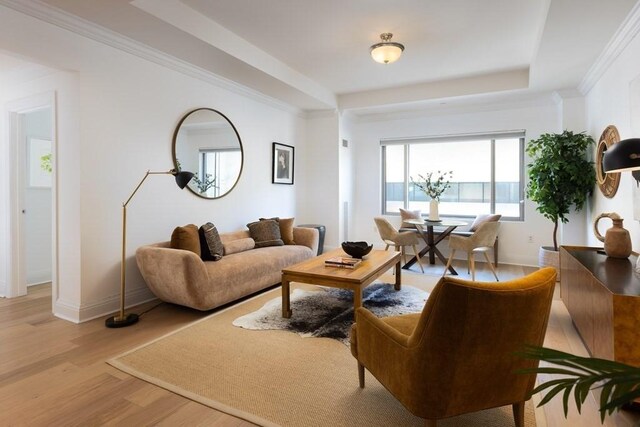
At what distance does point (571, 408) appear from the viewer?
2008mm

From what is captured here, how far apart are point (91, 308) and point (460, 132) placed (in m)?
5.86

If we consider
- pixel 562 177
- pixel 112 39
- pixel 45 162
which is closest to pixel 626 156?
pixel 562 177

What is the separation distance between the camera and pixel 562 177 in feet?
15.0

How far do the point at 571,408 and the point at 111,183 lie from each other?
13.0ft

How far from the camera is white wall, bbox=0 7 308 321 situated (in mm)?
3109

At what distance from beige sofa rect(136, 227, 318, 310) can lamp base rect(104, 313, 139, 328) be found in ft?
1.07

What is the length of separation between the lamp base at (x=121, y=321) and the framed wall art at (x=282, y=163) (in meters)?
3.08

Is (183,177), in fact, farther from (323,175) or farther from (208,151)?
(323,175)

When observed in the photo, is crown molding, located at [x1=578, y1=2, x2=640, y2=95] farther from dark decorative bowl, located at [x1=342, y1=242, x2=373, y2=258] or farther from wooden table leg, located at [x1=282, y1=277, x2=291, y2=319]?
wooden table leg, located at [x1=282, y1=277, x2=291, y2=319]

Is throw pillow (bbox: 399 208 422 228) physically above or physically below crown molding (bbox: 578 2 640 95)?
below

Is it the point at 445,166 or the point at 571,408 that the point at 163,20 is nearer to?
the point at 571,408

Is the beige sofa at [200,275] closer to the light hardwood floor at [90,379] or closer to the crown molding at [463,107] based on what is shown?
the light hardwood floor at [90,379]

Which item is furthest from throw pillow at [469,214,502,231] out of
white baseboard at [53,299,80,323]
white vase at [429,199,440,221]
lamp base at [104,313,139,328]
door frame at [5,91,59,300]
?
door frame at [5,91,59,300]

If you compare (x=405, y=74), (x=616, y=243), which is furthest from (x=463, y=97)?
(x=616, y=243)
